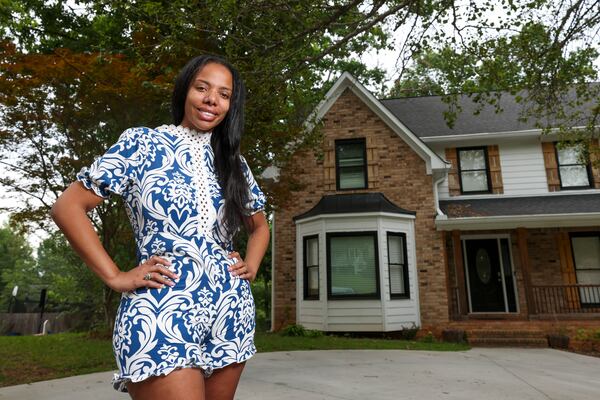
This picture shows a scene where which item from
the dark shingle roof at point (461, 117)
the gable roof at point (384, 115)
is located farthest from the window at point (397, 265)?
the dark shingle roof at point (461, 117)

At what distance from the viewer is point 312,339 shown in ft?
28.9

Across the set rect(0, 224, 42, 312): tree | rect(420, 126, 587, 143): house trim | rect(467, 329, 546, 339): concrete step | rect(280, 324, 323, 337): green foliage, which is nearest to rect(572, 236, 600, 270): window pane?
rect(420, 126, 587, 143): house trim

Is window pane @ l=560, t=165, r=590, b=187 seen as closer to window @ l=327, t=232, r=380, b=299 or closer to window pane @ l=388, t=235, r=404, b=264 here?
window pane @ l=388, t=235, r=404, b=264

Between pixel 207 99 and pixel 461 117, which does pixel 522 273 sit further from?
pixel 207 99

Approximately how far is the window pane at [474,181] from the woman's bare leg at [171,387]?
1225 centimetres

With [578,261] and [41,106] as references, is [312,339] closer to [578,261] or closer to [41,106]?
[41,106]

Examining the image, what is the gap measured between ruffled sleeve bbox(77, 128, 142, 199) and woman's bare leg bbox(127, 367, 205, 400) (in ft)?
1.92

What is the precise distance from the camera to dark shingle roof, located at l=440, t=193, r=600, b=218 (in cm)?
1065

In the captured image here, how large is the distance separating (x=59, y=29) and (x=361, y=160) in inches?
321

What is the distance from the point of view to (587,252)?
36.7 feet

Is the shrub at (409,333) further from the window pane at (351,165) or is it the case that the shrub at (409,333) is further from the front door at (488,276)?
the window pane at (351,165)

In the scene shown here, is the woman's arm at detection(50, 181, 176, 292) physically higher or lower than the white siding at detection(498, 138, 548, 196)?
lower

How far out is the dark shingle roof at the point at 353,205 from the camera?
10312 mm

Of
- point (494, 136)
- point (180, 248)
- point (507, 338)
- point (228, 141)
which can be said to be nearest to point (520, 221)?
point (494, 136)
